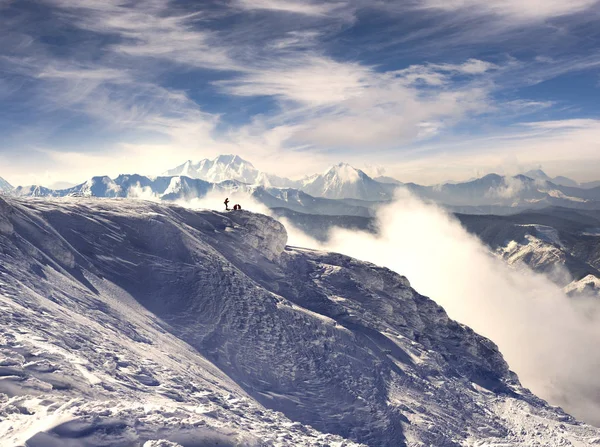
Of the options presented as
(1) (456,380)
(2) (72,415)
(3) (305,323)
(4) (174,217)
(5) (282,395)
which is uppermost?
(4) (174,217)

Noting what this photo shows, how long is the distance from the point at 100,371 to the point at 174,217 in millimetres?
81807

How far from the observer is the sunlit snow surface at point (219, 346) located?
172 feet

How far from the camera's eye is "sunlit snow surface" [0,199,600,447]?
172ft

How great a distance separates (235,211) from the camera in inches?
6196

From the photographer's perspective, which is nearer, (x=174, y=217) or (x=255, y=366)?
(x=255, y=366)

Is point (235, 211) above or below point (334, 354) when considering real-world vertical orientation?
above

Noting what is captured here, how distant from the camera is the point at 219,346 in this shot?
98000 mm

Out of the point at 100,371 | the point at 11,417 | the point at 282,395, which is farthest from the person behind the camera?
the point at 282,395

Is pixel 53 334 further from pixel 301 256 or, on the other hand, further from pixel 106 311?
pixel 301 256

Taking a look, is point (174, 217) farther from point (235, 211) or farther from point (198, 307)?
point (198, 307)

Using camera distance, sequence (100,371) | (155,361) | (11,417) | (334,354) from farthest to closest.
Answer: (334,354) → (155,361) → (100,371) → (11,417)

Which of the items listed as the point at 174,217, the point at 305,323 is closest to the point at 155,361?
the point at 305,323

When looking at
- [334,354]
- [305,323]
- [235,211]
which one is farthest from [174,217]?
[334,354]

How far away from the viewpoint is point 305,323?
117m
